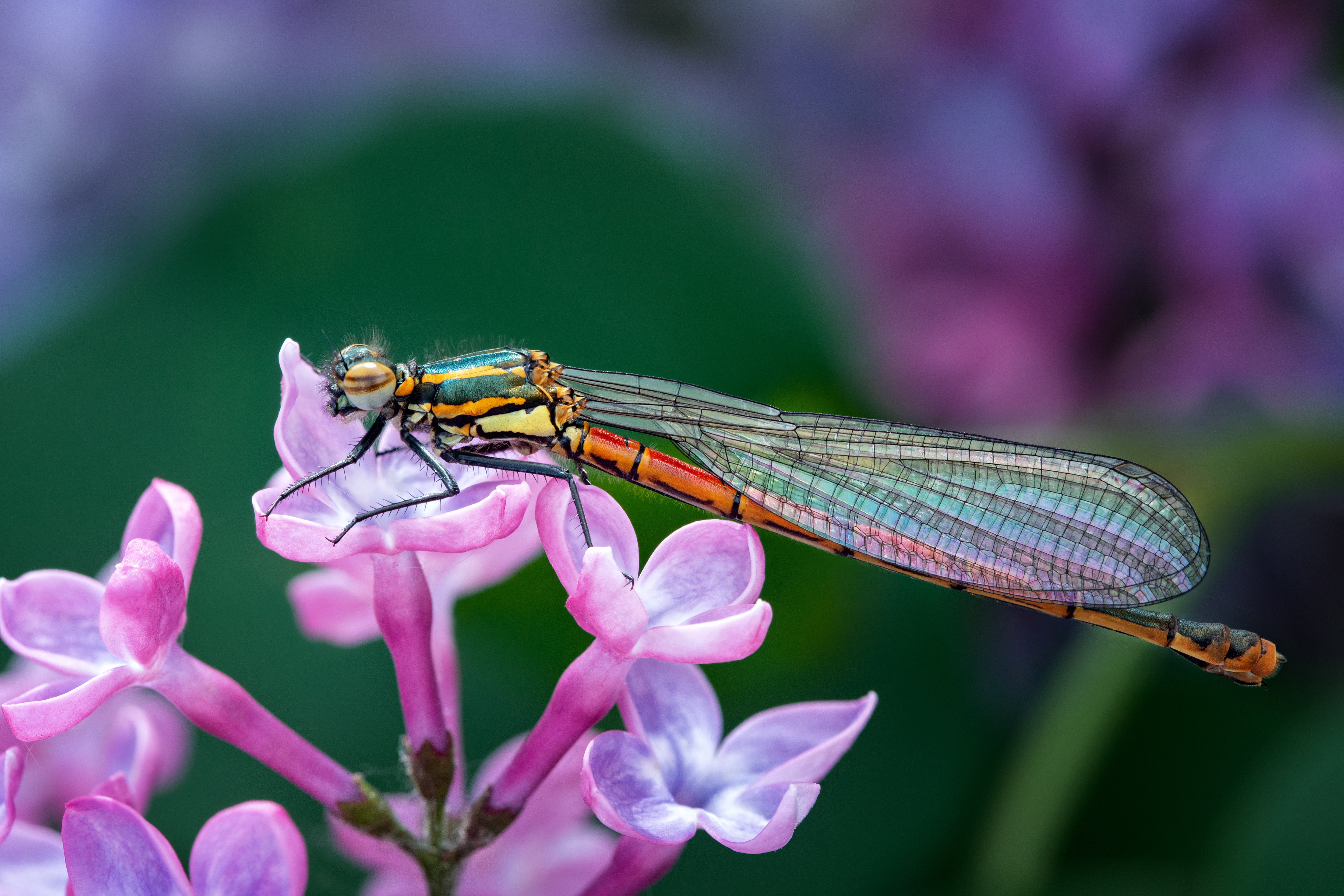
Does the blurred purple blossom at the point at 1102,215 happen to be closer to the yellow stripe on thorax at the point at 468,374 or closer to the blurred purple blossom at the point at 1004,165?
the blurred purple blossom at the point at 1004,165

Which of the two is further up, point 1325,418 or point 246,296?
point 1325,418

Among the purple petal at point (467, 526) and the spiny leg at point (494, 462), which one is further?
the spiny leg at point (494, 462)

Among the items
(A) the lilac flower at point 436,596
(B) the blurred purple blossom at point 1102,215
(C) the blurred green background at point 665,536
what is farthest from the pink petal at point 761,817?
(B) the blurred purple blossom at point 1102,215

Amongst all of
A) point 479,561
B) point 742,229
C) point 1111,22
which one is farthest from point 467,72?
point 479,561

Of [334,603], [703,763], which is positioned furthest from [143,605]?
[703,763]

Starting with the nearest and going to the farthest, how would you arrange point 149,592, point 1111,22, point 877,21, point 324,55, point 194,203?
point 149,592 → point 1111,22 → point 194,203 → point 877,21 → point 324,55

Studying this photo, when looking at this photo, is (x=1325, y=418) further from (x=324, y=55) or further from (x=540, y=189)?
(x=324, y=55)

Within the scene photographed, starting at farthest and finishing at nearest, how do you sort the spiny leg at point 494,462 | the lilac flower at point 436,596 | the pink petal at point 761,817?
the spiny leg at point 494,462 < the lilac flower at point 436,596 < the pink petal at point 761,817
